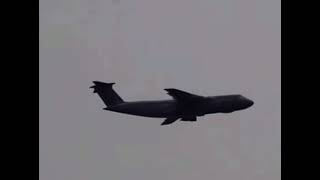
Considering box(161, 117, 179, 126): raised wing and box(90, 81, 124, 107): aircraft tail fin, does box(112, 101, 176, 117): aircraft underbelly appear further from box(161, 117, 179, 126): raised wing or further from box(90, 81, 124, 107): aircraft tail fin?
box(90, 81, 124, 107): aircraft tail fin

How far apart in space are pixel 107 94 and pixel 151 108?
4.43 metres

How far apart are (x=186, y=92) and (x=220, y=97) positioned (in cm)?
208

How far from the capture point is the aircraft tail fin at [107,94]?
52688mm

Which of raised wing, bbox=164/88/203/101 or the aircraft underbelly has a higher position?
raised wing, bbox=164/88/203/101

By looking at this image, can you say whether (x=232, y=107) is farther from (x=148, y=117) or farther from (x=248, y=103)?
(x=148, y=117)

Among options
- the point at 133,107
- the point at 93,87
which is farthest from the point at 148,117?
the point at 93,87

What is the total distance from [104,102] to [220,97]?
9.12 meters

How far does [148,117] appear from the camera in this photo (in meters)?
50.8

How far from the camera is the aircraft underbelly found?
4947 cm

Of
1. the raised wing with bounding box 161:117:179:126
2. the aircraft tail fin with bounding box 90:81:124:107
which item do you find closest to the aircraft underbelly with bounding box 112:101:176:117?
the raised wing with bounding box 161:117:179:126

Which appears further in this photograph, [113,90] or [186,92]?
[113,90]

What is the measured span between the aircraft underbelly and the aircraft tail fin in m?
1.89

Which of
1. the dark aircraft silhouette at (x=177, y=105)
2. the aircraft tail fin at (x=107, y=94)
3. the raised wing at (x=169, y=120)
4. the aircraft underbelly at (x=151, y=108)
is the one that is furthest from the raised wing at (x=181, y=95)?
the aircraft tail fin at (x=107, y=94)

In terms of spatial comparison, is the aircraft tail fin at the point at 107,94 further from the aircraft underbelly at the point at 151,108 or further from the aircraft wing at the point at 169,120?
the aircraft wing at the point at 169,120
